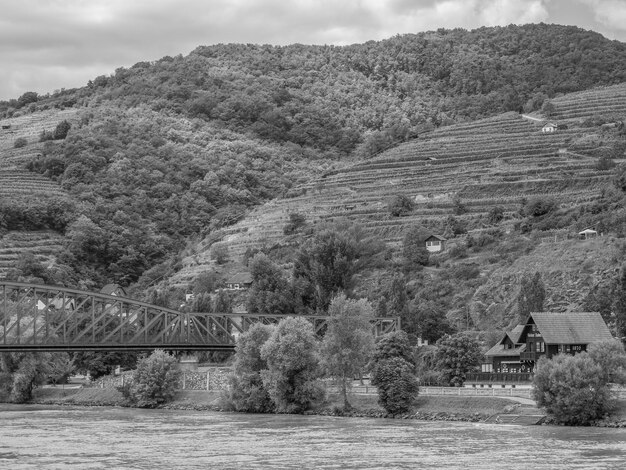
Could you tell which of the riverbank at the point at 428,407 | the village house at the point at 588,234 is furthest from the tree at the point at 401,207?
the riverbank at the point at 428,407

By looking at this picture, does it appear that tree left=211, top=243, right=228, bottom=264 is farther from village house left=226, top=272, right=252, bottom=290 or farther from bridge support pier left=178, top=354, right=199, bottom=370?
bridge support pier left=178, top=354, right=199, bottom=370

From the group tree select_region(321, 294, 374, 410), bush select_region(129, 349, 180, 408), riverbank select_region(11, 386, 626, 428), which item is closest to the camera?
riverbank select_region(11, 386, 626, 428)

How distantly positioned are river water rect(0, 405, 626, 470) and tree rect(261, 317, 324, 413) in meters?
4.72

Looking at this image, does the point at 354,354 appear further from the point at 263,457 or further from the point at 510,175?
the point at 510,175

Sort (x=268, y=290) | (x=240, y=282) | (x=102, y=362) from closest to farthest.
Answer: (x=268, y=290), (x=102, y=362), (x=240, y=282)

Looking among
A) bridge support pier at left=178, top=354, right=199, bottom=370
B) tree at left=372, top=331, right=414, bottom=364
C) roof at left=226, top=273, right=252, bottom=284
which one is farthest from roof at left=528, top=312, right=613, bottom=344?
roof at left=226, top=273, right=252, bottom=284

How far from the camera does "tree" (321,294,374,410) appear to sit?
8975 cm

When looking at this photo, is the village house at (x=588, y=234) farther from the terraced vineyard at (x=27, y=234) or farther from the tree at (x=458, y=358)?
the terraced vineyard at (x=27, y=234)

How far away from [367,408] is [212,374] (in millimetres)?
25653

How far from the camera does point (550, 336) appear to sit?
90688 millimetres

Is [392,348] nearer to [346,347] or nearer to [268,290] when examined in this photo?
[346,347]

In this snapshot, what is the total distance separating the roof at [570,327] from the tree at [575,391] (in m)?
15.5

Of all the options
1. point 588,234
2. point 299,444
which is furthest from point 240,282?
point 299,444

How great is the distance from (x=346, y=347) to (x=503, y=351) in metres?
12.6
